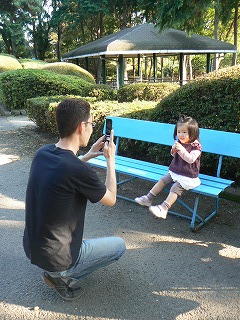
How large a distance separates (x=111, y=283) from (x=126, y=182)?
264 centimetres

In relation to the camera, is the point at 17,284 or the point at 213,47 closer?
the point at 17,284

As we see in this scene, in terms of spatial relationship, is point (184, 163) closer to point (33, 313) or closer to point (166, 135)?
point (166, 135)

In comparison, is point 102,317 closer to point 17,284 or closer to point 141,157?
point 17,284

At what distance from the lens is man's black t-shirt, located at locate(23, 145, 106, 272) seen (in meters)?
2.58

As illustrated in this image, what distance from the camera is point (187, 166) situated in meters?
4.29

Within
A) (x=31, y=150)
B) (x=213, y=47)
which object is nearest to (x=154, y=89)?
(x=31, y=150)

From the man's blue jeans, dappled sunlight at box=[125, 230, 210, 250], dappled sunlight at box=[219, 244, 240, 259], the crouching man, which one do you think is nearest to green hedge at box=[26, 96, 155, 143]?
dappled sunlight at box=[125, 230, 210, 250]

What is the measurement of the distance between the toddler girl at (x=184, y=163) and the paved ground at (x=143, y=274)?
1.07 feet

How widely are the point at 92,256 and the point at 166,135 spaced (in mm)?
2726

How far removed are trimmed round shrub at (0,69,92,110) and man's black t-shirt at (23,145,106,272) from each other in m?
10.8

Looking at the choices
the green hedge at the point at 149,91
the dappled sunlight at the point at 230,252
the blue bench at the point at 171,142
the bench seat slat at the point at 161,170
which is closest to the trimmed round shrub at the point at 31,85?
the green hedge at the point at 149,91

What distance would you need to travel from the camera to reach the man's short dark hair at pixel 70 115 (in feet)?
8.70

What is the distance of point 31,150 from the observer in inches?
319

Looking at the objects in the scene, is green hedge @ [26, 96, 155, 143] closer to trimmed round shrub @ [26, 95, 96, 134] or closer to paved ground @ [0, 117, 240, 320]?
trimmed round shrub @ [26, 95, 96, 134]
